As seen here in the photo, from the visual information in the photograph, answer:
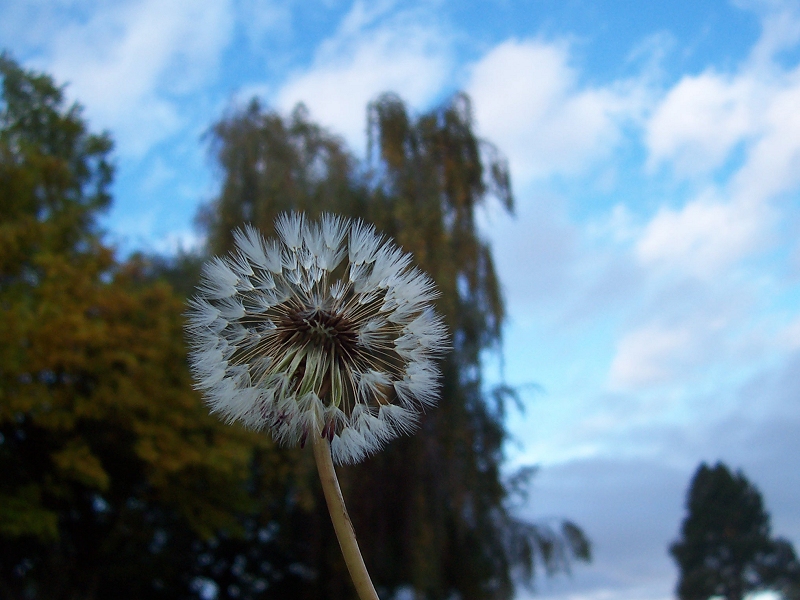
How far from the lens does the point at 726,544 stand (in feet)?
128

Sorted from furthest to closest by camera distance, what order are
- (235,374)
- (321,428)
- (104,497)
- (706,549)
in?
(706,549), (104,497), (235,374), (321,428)

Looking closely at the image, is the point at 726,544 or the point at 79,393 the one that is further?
the point at 726,544

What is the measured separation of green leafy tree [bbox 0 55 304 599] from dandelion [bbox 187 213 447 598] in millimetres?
10220

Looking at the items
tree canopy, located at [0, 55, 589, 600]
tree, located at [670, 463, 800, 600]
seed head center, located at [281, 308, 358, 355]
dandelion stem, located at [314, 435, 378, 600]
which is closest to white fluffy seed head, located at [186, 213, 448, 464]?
seed head center, located at [281, 308, 358, 355]

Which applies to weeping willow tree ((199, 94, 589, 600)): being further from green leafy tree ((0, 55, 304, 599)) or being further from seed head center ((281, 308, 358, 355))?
seed head center ((281, 308, 358, 355))

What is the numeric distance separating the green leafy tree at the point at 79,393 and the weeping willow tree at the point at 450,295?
1961 mm

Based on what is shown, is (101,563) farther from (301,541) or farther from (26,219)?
(26,219)

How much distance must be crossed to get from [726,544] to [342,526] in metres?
42.4

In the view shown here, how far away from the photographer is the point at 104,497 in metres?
15.4

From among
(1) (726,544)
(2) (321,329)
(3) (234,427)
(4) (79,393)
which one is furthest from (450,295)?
(1) (726,544)

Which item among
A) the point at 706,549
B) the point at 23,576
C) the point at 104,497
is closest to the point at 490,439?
the point at 104,497

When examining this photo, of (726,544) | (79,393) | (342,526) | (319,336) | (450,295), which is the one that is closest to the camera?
(342,526)

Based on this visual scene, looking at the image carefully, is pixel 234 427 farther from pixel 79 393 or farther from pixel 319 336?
pixel 319 336

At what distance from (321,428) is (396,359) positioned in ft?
2.09
